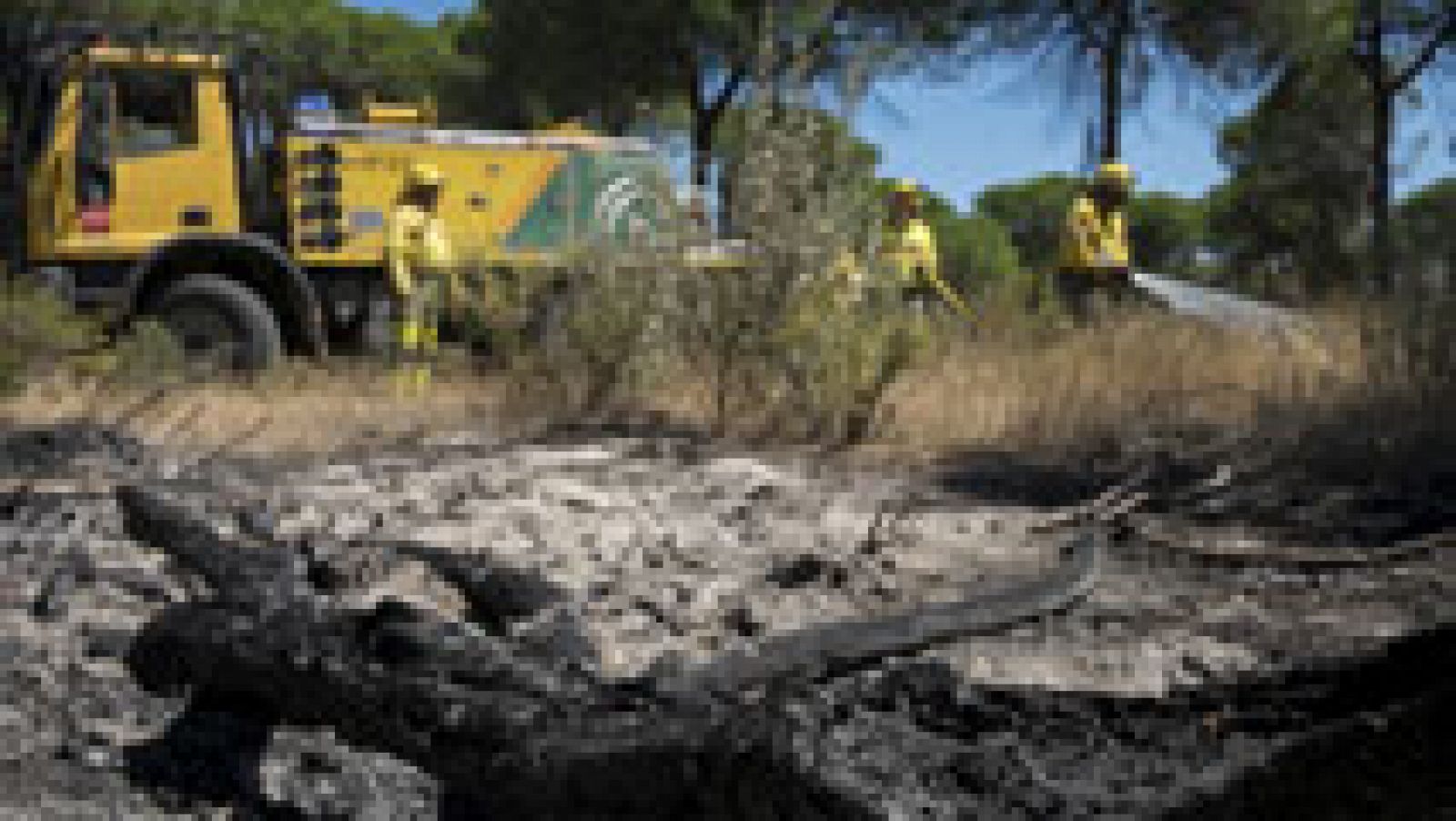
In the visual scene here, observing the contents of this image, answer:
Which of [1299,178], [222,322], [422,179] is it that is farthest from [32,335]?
[1299,178]

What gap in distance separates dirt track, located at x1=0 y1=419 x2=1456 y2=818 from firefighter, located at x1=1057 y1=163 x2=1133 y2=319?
4890 mm

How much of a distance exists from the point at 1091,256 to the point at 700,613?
6.63 meters

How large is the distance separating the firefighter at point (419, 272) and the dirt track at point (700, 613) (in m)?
2.09

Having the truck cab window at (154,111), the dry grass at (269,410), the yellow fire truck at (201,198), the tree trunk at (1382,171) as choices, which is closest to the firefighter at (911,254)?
the yellow fire truck at (201,198)

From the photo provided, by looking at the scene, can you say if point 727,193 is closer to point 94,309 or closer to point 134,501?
point 134,501

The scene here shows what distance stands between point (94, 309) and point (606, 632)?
6833 millimetres

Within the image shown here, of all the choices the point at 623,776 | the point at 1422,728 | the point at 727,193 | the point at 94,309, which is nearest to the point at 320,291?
the point at 94,309

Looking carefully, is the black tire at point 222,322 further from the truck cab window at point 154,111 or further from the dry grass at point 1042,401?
the dry grass at point 1042,401

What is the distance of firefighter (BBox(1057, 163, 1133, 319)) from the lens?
8.91 m

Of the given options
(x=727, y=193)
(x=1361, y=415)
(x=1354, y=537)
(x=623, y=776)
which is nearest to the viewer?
(x=623, y=776)

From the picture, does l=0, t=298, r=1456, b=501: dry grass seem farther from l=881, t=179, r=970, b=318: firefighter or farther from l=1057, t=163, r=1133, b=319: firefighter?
l=1057, t=163, r=1133, b=319: firefighter

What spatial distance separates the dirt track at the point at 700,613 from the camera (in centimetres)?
164

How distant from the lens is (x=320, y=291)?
9.19 meters

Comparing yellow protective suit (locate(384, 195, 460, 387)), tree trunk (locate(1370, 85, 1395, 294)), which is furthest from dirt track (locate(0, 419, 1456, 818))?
tree trunk (locate(1370, 85, 1395, 294))
